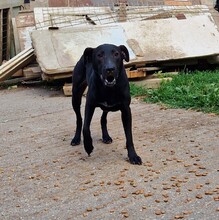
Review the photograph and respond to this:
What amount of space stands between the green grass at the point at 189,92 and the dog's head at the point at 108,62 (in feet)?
8.02

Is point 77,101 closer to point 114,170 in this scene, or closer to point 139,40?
point 114,170

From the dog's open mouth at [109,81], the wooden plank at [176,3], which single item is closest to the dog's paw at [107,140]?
the dog's open mouth at [109,81]

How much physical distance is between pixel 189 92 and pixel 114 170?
11.1 feet

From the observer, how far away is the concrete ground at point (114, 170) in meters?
4.24

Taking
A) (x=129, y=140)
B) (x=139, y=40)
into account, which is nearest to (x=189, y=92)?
(x=139, y=40)

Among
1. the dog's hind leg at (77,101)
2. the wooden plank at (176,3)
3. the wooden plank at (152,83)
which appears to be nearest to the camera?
the dog's hind leg at (77,101)

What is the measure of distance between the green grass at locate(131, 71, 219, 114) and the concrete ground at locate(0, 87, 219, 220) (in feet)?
0.96

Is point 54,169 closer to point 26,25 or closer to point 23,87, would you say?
point 23,87

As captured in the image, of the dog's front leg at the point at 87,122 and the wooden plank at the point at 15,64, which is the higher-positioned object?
the dog's front leg at the point at 87,122

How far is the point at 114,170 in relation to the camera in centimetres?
516

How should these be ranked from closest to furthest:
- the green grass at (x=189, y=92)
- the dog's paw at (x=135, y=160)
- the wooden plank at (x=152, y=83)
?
the dog's paw at (x=135, y=160) < the green grass at (x=189, y=92) < the wooden plank at (x=152, y=83)

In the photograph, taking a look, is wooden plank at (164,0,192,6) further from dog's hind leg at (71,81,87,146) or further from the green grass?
dog's hind leg at (71,81,87,146)

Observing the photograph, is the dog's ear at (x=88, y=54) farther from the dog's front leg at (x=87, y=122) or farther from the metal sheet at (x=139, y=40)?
the metal sheet at (x=139, y=40)

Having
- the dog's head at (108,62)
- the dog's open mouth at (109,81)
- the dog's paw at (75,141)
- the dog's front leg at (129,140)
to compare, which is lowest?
the dog's paw at (75,141)
